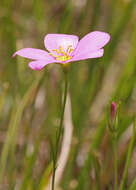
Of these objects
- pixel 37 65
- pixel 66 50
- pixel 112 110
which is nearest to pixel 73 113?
pixel 66 50

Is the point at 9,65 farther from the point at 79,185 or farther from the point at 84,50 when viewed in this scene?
the point at 84,50

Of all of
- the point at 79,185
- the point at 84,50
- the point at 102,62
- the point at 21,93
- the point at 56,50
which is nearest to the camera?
the point at 84,50

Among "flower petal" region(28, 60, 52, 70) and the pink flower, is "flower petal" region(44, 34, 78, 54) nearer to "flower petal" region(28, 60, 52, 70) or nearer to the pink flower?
the pink flower

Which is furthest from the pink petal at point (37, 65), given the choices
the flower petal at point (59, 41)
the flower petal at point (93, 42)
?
the flower petal at point (59, 41)

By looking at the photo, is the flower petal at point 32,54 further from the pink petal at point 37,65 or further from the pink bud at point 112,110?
the pink bud at point 112,110

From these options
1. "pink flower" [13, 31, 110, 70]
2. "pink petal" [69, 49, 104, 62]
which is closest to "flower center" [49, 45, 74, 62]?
"pink flower" [13, 31, 110, 70]

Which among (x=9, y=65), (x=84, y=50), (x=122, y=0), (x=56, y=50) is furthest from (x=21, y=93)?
(x=122, y=0)

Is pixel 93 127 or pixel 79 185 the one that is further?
pixel 93 127
